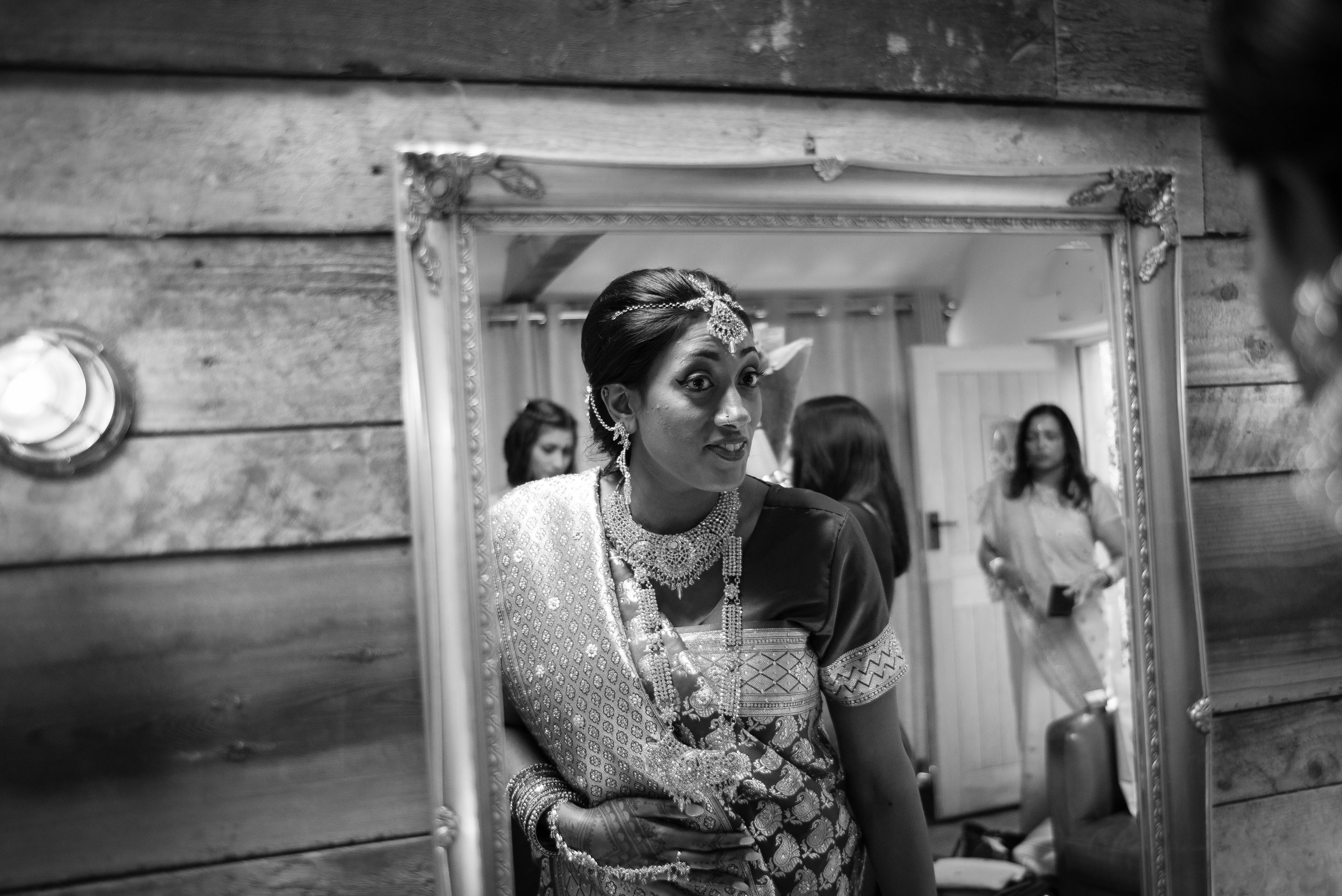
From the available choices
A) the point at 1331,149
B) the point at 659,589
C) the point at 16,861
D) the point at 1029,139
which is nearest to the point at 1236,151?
the point at 1331,149

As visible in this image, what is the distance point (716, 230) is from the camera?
1082 millimetres

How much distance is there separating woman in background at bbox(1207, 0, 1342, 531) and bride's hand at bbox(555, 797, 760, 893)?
2.22 feet

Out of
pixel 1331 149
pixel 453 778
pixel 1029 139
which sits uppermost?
pixel 1029 139

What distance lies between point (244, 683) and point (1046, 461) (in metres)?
0.88

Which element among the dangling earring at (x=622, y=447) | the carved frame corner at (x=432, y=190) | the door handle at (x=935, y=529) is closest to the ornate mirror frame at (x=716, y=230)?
the carved frame corner at (x=432, y=190)

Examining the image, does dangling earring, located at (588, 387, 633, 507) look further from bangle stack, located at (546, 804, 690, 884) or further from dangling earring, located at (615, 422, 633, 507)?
bangle stack, located at (546, 804, 690, 884)

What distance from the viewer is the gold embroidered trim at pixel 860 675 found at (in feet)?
3.46

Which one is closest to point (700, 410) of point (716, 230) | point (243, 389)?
point (716, 230)

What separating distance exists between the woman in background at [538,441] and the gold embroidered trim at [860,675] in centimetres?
34

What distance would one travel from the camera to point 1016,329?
119 centimetres

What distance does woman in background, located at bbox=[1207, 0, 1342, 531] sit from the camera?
41 centimetres

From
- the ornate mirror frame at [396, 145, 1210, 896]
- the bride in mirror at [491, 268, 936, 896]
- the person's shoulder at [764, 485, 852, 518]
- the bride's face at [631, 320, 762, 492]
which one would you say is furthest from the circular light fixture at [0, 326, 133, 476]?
the person's shoulder at [764, 485, 852, 518]

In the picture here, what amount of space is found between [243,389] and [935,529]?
72cm

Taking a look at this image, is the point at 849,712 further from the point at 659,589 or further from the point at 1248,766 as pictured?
the point at 1248,766
